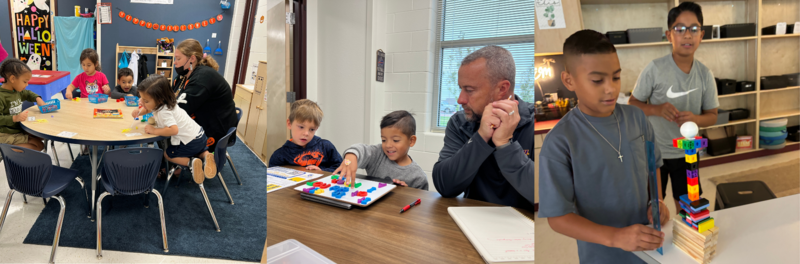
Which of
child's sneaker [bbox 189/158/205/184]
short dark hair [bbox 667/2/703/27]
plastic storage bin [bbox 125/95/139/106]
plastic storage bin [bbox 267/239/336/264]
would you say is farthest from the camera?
plastic storage bin [bbox 125/95/139/106]

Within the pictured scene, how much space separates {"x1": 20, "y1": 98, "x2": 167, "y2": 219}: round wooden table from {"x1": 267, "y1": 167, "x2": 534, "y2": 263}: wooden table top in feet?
6.89

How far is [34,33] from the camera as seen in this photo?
266cm

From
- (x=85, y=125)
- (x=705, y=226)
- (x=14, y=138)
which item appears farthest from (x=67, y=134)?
(x=705, y=226)

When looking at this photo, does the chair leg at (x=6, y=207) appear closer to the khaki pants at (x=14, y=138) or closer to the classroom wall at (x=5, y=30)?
the khaki pants at (x=14, y=138)

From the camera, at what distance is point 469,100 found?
0.51 m

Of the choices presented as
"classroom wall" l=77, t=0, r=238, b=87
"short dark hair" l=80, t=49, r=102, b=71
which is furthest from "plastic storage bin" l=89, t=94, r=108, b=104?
"classroom wall" l=77, t=0, r=238, b=87

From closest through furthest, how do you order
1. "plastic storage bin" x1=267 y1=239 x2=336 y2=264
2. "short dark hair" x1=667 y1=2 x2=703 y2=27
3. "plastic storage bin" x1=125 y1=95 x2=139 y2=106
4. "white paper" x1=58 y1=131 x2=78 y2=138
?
1. "short dark hair" x1=667 y1=2 x2=703 y2=27
2. "plastic storage bin" x1=267 y1=239 x2=336 y2=264
3. "white paper" x1=58 y1=131 x2=78 y2=138
4. "plastic storage bin" x1=125 y1=95 x2=139 y2=106

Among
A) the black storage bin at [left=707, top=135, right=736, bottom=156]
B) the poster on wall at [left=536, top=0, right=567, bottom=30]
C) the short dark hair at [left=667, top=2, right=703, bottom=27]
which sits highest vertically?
the poster on wall at [left=536, top=0, right=567, bottom=30]

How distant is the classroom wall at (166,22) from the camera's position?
91.6 inches

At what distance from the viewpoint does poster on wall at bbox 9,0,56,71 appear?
2.63m

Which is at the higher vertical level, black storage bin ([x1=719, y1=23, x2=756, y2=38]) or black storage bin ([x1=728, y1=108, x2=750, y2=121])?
black storage bin ([x1=719, y1=23, x2=756, y2=38])

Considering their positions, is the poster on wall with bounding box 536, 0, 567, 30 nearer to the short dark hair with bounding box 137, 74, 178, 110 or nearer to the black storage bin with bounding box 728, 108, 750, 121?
the black storage bin with bounding box 728, 108, 750, 121

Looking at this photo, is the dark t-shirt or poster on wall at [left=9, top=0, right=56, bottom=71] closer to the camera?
the dark t-shirt

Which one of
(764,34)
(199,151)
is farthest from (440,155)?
(199,151)
